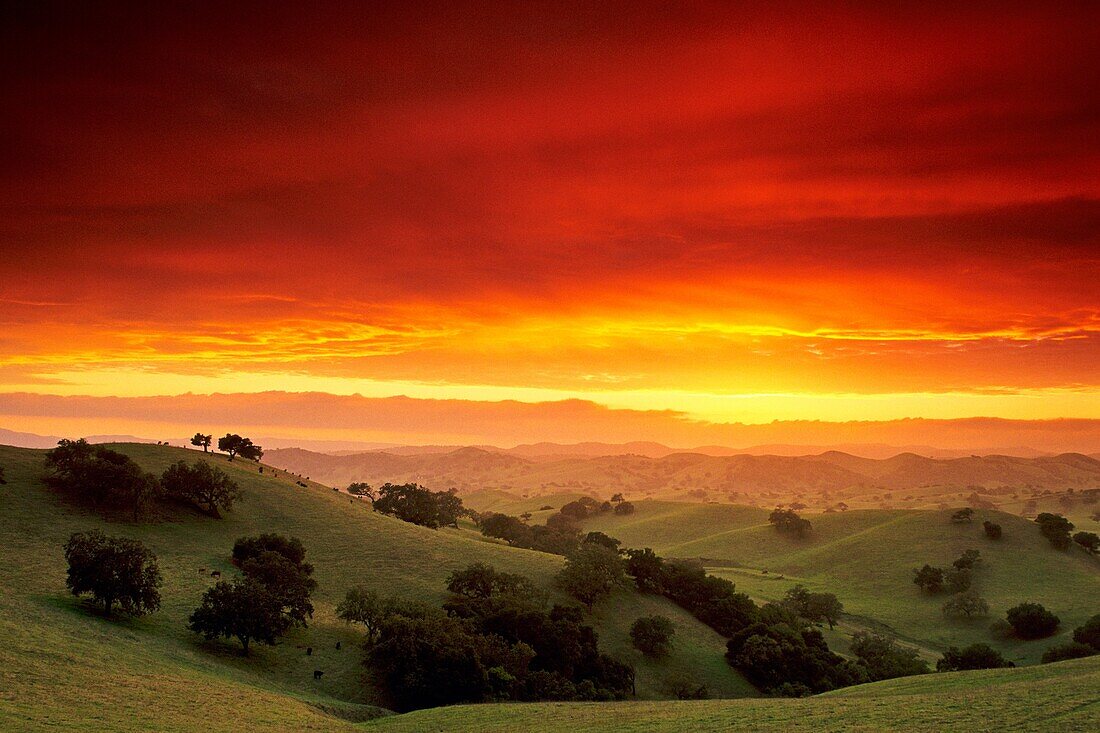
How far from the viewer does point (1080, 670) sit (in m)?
40.6

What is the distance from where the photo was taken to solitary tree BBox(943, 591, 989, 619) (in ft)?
403

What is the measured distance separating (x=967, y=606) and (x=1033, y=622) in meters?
14.5

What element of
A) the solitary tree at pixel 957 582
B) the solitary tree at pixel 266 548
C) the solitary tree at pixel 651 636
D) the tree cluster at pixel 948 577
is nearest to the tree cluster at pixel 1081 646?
the solitary tree at pixel 957 582

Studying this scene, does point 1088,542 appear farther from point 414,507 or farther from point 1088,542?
point 414,507

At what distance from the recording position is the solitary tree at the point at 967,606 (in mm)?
122812

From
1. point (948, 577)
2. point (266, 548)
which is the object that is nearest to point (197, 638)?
point (266, 548)

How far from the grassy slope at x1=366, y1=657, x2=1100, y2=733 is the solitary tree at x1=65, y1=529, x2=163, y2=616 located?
2974 cm

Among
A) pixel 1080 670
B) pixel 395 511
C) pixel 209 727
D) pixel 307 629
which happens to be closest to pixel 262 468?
pixel 395 511

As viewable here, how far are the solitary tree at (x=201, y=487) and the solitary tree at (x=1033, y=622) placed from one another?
5285 inches

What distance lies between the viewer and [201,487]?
10150 centimetres

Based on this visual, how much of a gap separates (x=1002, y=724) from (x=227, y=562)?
8690cm

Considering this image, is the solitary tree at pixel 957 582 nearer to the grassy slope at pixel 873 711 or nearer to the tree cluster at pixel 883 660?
the tree cluster at pixel 883 660

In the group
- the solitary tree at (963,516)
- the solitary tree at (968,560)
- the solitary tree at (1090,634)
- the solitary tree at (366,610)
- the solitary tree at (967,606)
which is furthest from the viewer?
the solitary tree at (963,516)

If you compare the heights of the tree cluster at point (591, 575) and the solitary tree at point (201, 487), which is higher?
the solitary tree at point (201, 487)
